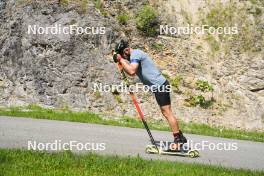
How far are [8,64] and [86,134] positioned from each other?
40.6ft

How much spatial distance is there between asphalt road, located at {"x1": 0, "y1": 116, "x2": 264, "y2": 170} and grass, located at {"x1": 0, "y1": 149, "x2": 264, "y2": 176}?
1005 mm

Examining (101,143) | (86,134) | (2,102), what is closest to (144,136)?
(86,134)

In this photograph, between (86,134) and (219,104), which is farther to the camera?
(219,104)

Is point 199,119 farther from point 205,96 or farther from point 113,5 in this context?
point 113,5

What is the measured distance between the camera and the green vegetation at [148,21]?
24.9 m

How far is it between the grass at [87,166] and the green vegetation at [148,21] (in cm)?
1741

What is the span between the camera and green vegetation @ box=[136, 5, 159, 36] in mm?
24891

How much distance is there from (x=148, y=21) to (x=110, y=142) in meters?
15.4

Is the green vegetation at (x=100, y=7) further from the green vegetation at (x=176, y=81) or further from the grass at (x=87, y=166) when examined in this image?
the grass at (x=87, y=166)

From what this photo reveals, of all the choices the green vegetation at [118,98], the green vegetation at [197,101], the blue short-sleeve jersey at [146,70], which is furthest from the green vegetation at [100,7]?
the blue short-sleeve jersey at [146,70]

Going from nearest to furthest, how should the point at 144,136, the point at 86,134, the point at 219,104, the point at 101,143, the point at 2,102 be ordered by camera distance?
the point at 101,143
the point at 86,134
the point at 144,136
the point at 2,102
the point at 219,104

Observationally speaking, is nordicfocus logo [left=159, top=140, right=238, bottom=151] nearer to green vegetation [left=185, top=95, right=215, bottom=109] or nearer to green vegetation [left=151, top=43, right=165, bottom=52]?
green vegetation [left=185, top=95, right=215, bottom=109]

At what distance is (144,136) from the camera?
12.5 meters

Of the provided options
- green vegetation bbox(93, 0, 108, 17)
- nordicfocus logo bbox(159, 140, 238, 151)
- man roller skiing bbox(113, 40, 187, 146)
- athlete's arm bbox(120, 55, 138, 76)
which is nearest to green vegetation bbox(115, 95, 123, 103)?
green vegetation bbox(93, 0, 108, 17)
